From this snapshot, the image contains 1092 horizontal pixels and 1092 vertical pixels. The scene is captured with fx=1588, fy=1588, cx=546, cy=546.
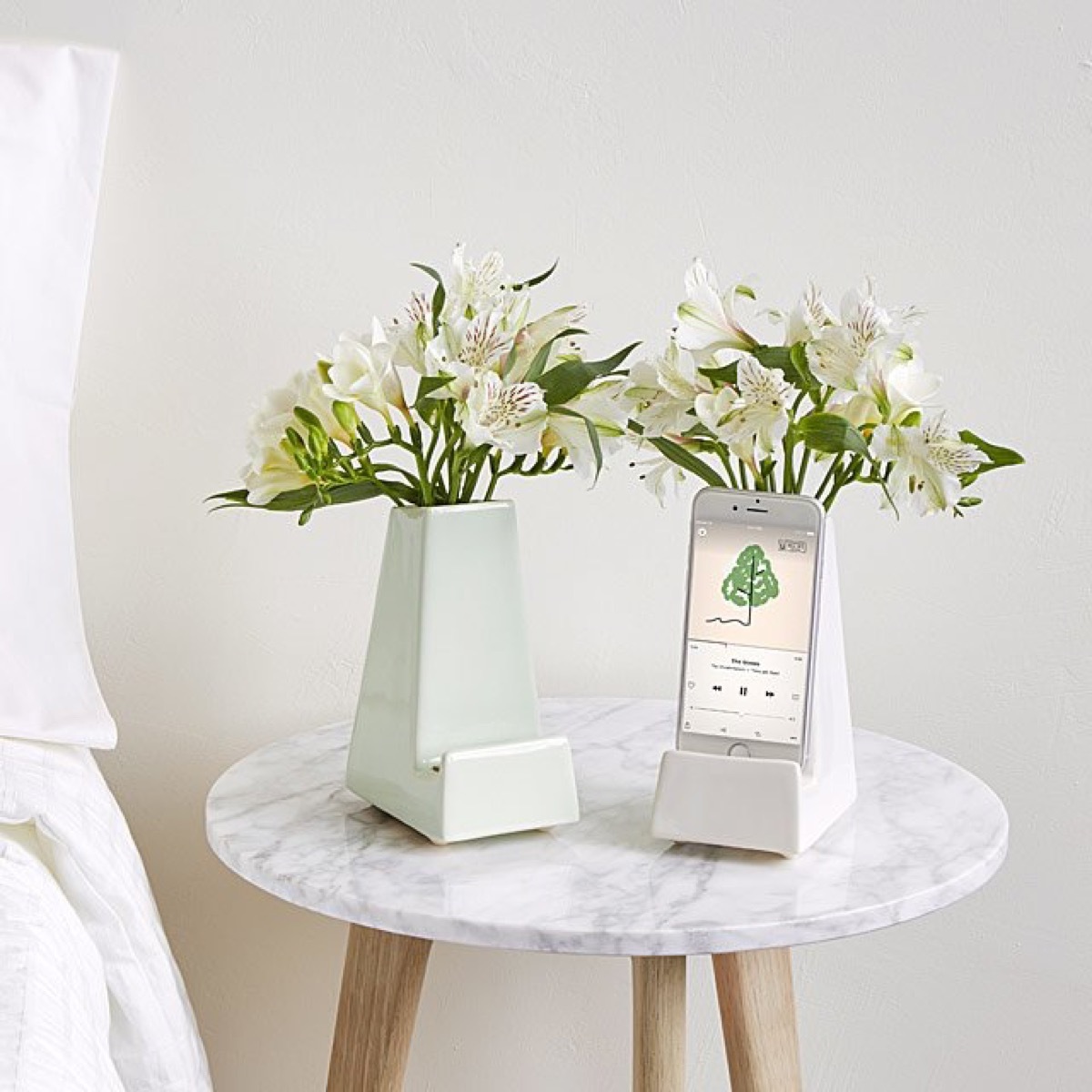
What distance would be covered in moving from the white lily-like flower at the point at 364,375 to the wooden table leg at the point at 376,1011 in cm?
39

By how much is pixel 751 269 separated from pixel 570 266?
0.15 m

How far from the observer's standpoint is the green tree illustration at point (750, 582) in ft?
3.24

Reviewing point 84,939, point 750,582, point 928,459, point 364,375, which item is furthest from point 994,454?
point 84,939

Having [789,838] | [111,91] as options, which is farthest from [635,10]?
[789,838]

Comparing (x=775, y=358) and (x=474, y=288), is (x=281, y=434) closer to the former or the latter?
(x=474, y=288)

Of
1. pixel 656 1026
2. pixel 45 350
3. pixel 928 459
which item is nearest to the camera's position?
pixel 928 459

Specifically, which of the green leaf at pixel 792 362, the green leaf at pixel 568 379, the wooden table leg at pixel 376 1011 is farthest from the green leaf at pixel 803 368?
the wooden table leg at pixel 376 1011

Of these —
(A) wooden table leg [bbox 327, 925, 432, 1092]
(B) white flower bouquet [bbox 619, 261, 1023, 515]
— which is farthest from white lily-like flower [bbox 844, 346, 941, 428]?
(A) wooden table leg [bbox 327, 925, 432, 1092]

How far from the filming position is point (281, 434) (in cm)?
100

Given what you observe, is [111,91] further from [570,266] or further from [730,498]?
[730,498]

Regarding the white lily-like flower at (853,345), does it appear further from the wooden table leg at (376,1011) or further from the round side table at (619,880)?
the wooden table leg at (376,1011)

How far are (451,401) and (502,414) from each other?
1.7 inches

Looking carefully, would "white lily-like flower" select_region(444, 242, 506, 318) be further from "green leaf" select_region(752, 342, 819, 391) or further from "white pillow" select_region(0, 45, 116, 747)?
"white pillow" select_region(0, 45, 116, 747)

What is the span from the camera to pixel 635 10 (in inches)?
51.6
